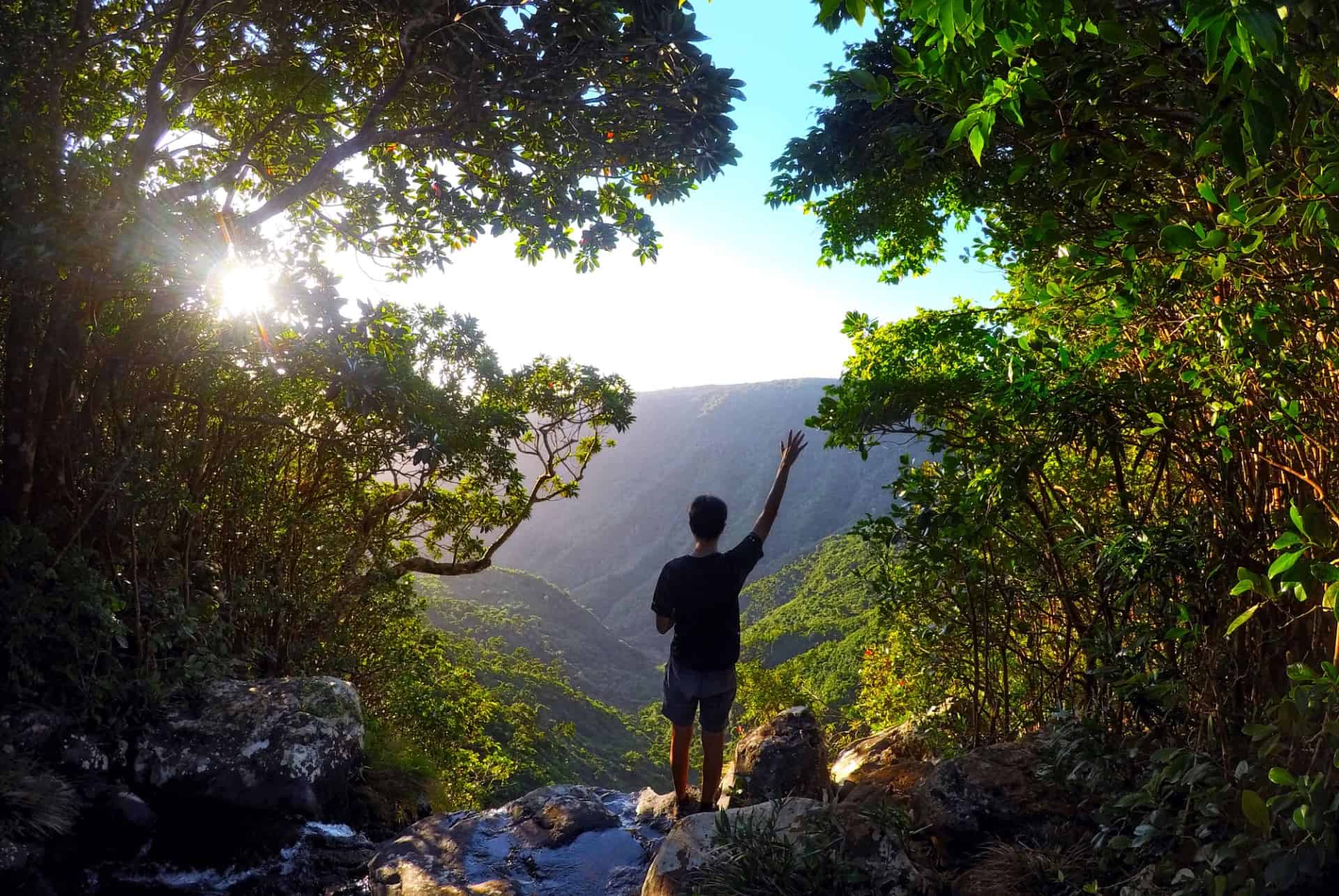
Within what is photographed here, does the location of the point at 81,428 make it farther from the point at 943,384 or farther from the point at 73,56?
the point at 943,384

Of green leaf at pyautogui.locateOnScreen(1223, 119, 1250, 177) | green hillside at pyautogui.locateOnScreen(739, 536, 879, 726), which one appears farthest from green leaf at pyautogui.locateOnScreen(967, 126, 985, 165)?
green hillside at pyautogui.locateOnScreen(739, 536, 879, 726)

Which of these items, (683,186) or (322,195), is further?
(322,195)

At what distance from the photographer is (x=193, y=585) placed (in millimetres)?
5648

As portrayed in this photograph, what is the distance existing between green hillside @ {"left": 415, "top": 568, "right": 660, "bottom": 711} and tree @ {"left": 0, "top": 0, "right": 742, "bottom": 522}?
2208 centimetres

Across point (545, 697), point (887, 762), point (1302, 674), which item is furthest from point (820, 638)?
point (1302, 674)

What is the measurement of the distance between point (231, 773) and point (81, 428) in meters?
2.56

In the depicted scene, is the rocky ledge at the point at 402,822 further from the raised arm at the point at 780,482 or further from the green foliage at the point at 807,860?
the raised arm at the point at 780,482

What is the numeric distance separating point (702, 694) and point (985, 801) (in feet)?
4.96

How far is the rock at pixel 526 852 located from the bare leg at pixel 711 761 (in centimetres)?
47

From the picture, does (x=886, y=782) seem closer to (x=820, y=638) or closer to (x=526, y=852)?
(x=526, y=852)

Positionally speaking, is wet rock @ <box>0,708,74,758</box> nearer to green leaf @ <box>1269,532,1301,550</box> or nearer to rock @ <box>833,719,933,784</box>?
rock @ <box>833,719,933,784</box>

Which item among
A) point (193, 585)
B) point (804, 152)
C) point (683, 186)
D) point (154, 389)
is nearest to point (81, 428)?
point (154, 389)

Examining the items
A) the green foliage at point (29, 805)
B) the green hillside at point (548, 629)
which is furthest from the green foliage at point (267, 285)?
the green hillside at point (548, 629)

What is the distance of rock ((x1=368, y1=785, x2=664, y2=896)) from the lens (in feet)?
12.5
